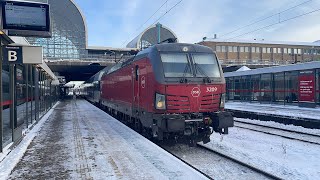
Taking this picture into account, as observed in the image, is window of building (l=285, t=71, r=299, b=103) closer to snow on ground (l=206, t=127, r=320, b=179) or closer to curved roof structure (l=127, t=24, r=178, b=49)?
snow on ground (l=206, t=127, r=320, b=179)

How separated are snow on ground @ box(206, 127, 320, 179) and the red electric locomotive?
946 mm

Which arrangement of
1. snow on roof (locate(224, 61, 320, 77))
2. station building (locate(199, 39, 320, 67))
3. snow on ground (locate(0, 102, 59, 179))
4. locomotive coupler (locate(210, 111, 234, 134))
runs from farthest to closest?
station building (locate(199, 39, 320, 67)), snow on roof (locate(224, 61, 320, 77)), locomotive coupler (locate(210, 111, 234, 134)), snow on ground (locate(0, 102, 59, 179))

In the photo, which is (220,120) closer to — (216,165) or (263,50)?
(216,165)

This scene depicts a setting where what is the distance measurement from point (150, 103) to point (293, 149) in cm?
451

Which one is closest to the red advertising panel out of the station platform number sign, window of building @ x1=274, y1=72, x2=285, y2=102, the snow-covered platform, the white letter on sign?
window of building @ x1=274, y1=72, x2=285, y2=102

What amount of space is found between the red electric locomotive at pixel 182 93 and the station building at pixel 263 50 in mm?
66044

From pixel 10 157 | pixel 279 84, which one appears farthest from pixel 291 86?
pixel 10 157

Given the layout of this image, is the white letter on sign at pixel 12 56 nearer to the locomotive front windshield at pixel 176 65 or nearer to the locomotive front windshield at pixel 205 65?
the locomotive front windshield at pixel 176 65

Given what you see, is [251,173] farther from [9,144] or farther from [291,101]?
[291,101]

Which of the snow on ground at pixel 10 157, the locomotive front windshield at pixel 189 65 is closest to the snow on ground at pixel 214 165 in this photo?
the locomotive front windshield at pixel 189 65

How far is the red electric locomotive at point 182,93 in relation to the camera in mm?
8875

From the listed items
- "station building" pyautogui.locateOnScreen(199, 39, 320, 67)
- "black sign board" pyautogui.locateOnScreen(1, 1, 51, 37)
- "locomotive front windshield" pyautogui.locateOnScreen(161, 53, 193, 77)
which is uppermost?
"station building" pyautogui.locateOnScreen(199, 39, 320, 67)

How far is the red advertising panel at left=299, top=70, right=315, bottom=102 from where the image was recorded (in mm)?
22172

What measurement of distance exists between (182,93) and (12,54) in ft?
15.7
